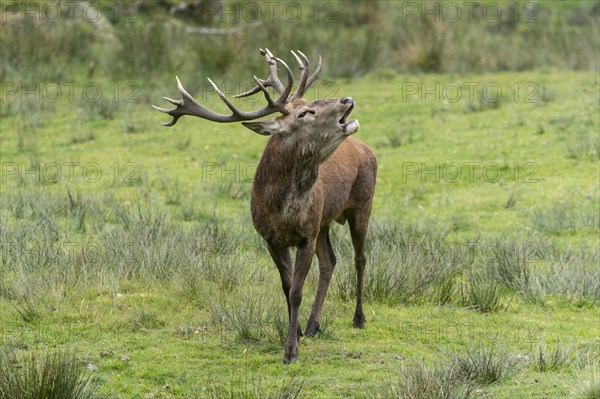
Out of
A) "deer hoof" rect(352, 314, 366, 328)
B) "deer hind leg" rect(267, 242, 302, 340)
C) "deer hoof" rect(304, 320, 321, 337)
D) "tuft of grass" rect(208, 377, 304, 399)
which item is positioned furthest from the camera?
"deer hoof" rect(352, 314, 366, 328)

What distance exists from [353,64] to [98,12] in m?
7.68

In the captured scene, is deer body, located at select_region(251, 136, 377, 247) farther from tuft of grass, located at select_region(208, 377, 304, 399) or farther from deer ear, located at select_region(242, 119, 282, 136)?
tuft of grass, located at select_region(208, 377, 304, 399)

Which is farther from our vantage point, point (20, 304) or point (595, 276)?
point (595, 276)

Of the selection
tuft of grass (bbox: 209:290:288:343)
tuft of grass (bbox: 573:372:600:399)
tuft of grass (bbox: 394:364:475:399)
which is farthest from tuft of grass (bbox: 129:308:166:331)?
tuft of grass (bbox: 573:372:600:399)

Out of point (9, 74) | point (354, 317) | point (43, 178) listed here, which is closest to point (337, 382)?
point (354, 317)

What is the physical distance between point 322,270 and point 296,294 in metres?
1.07

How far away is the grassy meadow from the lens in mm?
7281

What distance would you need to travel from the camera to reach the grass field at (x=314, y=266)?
7.41m

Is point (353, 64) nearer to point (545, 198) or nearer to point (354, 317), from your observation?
point (545, 198)

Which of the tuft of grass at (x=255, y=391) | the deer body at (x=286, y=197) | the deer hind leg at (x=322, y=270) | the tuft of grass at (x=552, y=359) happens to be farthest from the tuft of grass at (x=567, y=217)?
the tuft of grass at (x=255, y=391)

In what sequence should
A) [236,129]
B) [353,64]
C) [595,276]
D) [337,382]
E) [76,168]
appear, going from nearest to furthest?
1. [337,382]
2. [595,276]
3. [76,168]
4. [236,129]
5. [353,64]

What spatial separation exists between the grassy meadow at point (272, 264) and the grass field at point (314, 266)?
0.03m

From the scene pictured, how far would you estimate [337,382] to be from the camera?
282 inches

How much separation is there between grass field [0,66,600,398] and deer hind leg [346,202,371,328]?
22 centimetres
